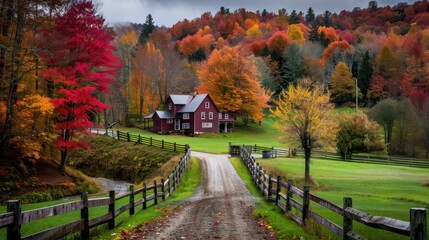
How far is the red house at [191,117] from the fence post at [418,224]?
61.6 m

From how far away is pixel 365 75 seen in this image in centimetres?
9562

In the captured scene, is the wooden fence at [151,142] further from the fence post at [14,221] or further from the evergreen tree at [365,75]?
the evergreen tree at [365,75]

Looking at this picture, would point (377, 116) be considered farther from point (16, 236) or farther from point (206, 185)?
point (16, 236)

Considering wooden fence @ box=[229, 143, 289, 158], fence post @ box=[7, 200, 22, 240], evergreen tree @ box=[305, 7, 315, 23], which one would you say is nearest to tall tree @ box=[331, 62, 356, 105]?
wooden fence @ box=[229, 143, 289, 158]

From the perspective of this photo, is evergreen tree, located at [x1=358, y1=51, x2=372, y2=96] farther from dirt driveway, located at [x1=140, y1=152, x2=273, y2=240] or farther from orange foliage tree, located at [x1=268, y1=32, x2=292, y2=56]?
dirt driveway, located at [x1=140, y1=152, x2=273, y2=240]

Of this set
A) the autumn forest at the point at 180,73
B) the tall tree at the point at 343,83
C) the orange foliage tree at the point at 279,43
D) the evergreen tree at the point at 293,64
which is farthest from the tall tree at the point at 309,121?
the orange foliage tree at the point at 279,43

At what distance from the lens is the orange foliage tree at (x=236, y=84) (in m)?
69.9

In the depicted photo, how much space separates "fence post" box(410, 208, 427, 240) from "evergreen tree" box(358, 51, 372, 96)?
3784 inches

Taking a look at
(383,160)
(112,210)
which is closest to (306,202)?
(112,210)

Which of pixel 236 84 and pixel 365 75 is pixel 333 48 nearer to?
pixel 365 75

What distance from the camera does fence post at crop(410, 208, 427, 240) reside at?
527 centimetres

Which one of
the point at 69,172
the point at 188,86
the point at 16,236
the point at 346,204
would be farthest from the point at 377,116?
the point at 16,236

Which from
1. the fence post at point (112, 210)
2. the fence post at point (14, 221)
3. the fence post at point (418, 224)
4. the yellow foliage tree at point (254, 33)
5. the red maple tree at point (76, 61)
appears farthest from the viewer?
the yellow foliage tree at point (254, 33)

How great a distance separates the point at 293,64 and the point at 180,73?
33846mm
